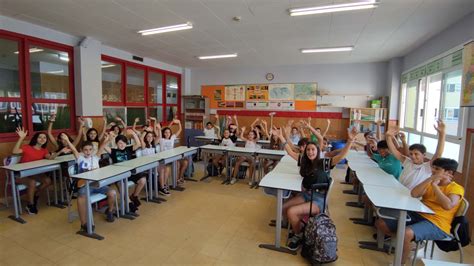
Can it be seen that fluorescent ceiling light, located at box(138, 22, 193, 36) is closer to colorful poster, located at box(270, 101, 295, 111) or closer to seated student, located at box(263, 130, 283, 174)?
seated student, located at box(263, 130, 283, 174)

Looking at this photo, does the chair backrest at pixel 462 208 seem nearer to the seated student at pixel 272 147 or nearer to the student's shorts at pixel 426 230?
the student's shorts at pixel 426 230

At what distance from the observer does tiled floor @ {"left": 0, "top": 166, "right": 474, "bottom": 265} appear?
2.52 m

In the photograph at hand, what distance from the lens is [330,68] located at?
25.5 ft

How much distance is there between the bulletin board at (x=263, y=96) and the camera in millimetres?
8062

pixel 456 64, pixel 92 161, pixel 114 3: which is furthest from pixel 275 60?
pixel 92 161

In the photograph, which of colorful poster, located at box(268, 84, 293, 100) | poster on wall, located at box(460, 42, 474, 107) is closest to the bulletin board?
colorful poster, located at box(268, 84, 293, 100)

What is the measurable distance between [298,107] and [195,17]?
5213 millimetres

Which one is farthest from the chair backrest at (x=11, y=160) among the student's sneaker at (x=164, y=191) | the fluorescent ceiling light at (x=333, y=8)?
the fluorescent ceiling light at (x=333, y=8)

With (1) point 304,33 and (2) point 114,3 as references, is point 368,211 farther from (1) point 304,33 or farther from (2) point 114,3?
(2) point 114,3

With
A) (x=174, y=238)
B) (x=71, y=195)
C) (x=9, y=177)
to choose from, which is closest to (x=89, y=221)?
(x=71, y=195)

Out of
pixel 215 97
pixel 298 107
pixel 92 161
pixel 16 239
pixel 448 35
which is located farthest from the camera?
pixel 215 97

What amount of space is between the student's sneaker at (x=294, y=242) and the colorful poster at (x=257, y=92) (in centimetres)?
623

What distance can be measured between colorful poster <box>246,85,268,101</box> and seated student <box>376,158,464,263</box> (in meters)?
6.50

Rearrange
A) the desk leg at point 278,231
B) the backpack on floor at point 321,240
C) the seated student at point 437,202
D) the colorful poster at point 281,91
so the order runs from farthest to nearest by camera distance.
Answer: the colorful poster at point 281,91, the desk leg at point 278,231, the backpack on floor at point 321,240, the seated student at point 437,202
